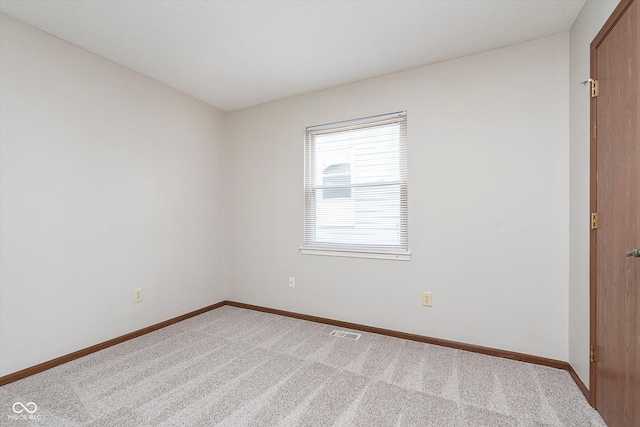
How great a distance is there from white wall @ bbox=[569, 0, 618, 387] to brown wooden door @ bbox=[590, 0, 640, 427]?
0.41 feet

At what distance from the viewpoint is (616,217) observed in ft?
4.93

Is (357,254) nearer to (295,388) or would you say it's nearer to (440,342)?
(440,342)

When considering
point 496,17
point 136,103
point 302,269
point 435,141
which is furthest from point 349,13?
point 302,269

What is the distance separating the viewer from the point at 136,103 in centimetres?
286

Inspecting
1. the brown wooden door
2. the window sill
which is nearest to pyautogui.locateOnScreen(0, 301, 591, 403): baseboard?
the brown wooden door

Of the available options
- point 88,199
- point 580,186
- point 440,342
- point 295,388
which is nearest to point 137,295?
point 88,199

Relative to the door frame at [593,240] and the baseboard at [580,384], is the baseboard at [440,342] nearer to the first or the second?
the baseboard at [580,384]

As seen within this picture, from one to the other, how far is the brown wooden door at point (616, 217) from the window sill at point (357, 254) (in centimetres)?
132

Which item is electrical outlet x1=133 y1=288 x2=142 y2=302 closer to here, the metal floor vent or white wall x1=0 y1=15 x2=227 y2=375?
white wall x1=0 y1=15 x2=227 y2=375

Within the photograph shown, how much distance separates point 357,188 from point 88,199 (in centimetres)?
237

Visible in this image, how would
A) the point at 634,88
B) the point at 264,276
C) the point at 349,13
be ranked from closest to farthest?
the point at 634,88, the point at 349,13, the point at 264,276

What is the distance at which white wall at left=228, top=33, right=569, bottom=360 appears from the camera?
2248mm

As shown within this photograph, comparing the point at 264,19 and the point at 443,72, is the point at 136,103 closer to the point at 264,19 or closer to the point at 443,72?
the point at 264,19

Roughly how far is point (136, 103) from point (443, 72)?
9.35 ft
